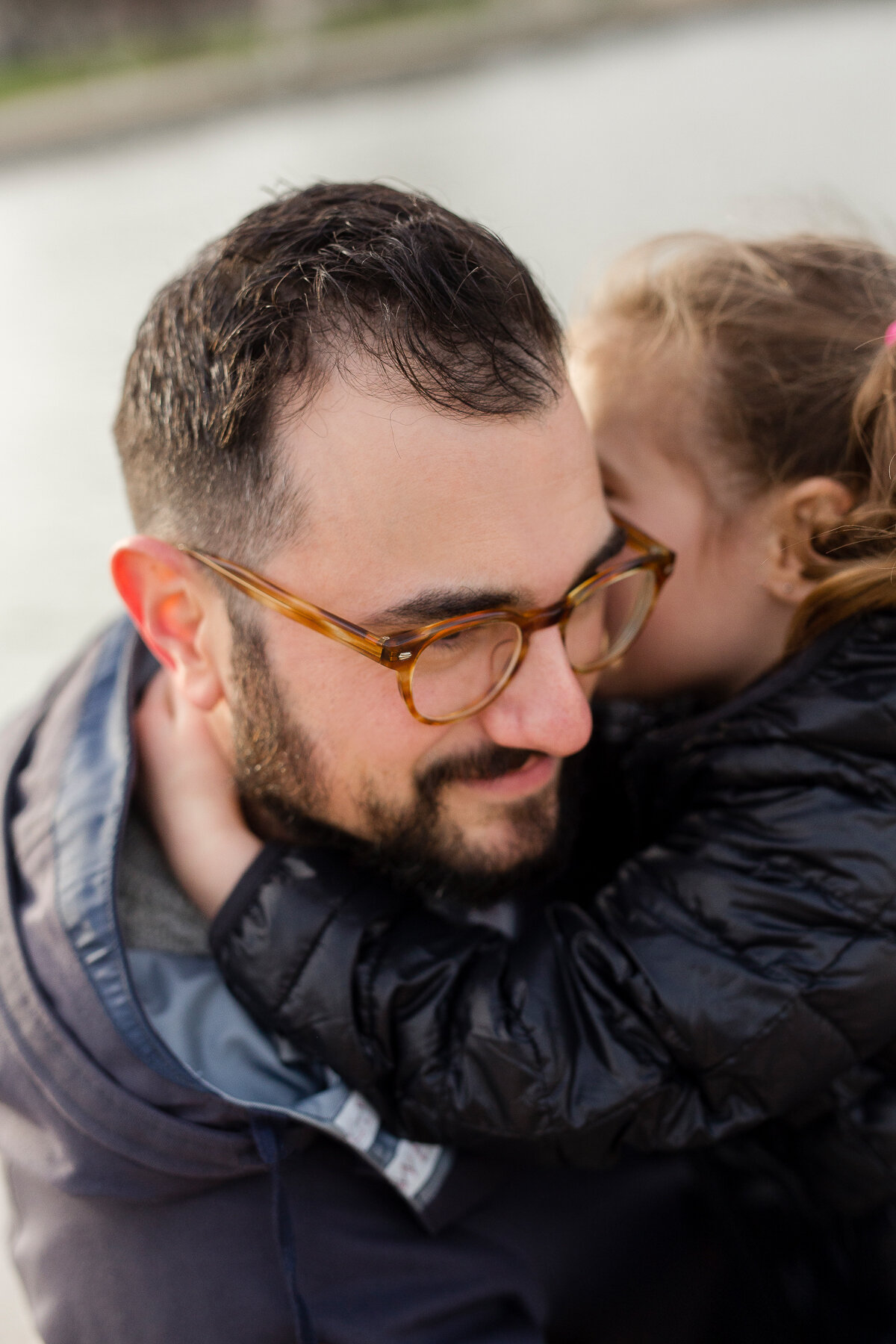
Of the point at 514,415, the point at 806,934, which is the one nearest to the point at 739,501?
the point at 514,415

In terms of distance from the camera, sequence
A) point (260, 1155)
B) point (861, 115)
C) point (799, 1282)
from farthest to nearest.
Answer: point (861, 115), point (799, 1282), point (260, 1155)

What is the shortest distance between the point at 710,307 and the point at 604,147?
601 centimetres

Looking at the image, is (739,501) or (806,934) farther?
(739,501)

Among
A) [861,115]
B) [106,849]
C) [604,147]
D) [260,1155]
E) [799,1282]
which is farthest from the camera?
[604,147]

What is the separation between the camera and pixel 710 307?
5.24 ft

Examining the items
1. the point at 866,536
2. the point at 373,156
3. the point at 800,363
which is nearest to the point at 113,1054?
the point at 866,536

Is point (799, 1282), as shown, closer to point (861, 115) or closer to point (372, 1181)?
point (372, 1181)

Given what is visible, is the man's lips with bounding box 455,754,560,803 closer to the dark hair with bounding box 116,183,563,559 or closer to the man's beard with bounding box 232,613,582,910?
the man's beard with bounding box 232,613,582,910

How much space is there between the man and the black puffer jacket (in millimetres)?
102

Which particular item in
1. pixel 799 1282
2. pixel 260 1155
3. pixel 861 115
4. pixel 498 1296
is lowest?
pixel 799 1282

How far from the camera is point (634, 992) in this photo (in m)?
1.25

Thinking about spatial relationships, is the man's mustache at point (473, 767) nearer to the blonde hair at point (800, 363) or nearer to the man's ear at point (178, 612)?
the man's ear at point (178, 612)

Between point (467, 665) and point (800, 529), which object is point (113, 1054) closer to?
point (467, 665)

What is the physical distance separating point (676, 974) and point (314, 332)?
88 cm
